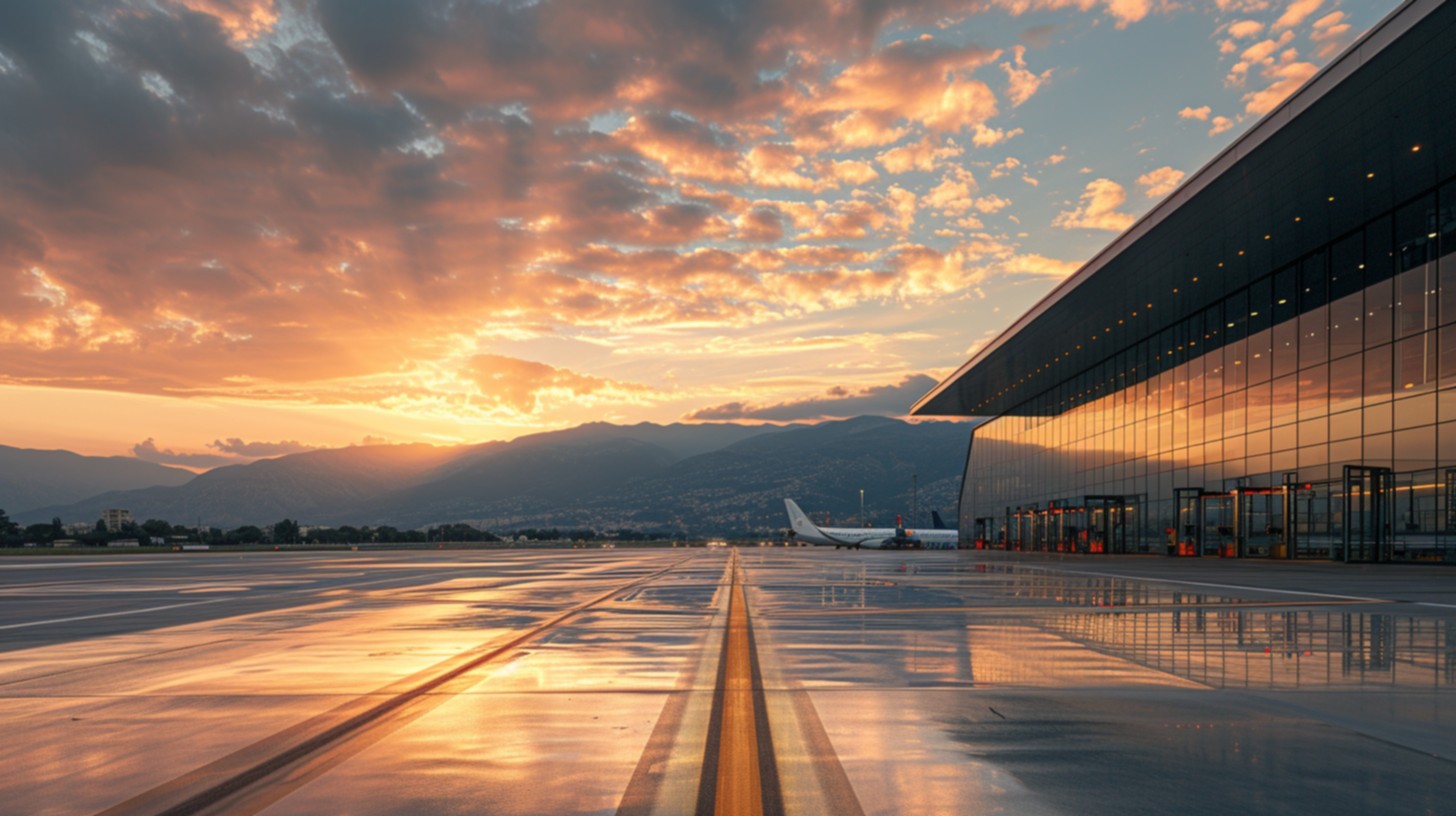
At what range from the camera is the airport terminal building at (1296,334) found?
1329 inches

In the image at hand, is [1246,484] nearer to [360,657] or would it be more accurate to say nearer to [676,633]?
[676,633]

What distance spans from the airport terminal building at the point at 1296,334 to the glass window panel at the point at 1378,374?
9 centimetres

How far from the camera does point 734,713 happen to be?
8422mm

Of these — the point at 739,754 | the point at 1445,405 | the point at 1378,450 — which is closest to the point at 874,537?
the point at 1378,450

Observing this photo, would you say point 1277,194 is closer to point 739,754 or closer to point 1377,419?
point 1377,419

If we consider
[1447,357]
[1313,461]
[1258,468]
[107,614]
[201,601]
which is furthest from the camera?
[1258,468]

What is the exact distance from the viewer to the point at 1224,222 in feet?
141

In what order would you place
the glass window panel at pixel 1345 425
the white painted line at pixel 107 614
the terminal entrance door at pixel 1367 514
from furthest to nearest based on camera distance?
1. the glass window panel at pixel 1345 425
2. the terminal entrance door at pixel 1367 514
3. the white painted line at pixel 107 614

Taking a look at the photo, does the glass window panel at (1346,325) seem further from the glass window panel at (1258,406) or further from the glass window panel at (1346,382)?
the glass window panel at (1258,406)

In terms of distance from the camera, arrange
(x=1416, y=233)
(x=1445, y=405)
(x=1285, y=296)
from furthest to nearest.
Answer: (x=1285, y=296)
(x=1416, y=233)
(x=1445, y=405)

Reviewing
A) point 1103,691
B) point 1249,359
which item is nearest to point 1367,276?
point 1249,359

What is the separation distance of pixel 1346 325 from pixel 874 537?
77694 millimetres

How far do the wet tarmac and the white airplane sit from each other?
99132 mm

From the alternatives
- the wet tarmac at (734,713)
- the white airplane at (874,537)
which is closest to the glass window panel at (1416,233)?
the wet tarmac at (734,713)
